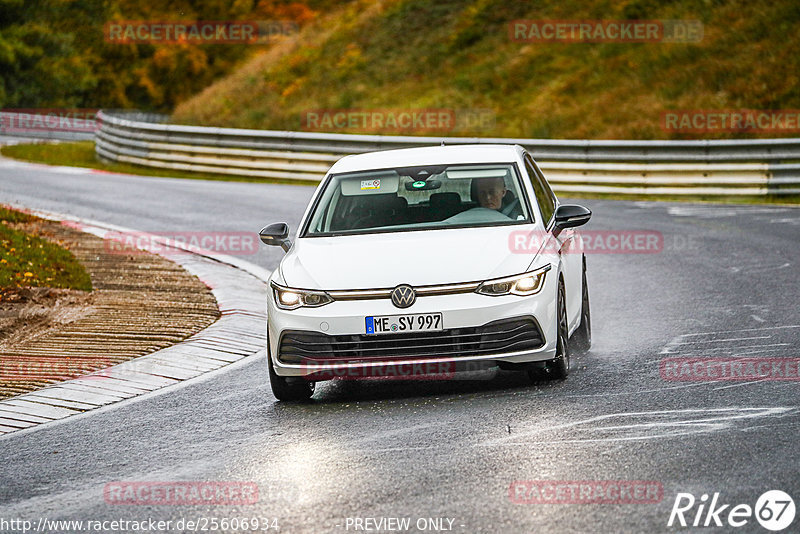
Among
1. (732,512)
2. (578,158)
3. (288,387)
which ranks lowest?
(578,158)

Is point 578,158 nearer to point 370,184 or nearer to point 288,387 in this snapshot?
point 370,184

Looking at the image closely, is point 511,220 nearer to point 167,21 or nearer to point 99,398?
point 99,398

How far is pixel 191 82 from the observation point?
273ft

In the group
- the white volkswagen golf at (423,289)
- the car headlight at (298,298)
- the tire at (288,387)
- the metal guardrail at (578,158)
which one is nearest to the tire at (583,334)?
the white volkswagen golf at (423,289)

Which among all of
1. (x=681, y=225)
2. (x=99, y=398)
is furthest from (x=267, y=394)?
(x=681, y=225)

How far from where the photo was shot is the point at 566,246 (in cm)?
959

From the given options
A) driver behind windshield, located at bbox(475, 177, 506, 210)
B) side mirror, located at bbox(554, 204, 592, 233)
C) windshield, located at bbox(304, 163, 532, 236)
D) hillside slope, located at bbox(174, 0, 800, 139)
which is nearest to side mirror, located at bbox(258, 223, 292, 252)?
windshield, located at bbox(304, 163, 532, 236)

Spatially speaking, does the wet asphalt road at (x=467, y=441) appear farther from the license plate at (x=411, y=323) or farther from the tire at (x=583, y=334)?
the license plate at (x=411, y=323)

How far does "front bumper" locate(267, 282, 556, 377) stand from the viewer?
26.1ft

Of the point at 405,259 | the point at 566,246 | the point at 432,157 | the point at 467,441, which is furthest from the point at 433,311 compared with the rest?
the point at 432,157

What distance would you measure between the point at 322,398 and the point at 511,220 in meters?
1.88

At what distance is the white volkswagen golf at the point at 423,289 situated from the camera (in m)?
7.98

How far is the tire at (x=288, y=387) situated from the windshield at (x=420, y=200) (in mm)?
1177

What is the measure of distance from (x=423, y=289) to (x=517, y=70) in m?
29.9
